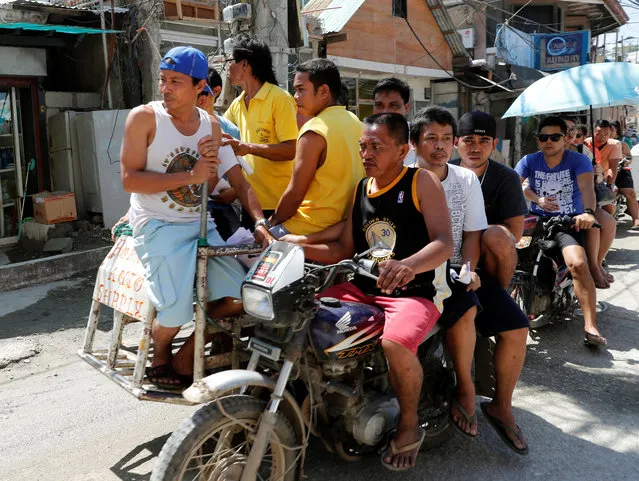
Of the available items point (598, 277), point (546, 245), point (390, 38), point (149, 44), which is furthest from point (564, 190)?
point (390, 38)

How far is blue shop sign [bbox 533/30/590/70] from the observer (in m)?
19.3

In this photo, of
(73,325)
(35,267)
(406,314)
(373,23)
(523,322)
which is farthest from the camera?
(373,23)

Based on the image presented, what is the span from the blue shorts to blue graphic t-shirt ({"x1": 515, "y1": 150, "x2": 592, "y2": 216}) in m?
3.92

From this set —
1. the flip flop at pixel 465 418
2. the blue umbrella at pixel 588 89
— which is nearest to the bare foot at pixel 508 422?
the flip flop at pixel 465 418

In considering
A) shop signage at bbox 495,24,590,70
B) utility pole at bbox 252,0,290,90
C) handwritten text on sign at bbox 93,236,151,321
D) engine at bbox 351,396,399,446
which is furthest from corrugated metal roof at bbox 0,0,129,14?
shop signage at bbox 495,24,590,70

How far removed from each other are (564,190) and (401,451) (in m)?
3.89

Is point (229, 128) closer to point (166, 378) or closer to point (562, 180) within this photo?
point (166, 378)

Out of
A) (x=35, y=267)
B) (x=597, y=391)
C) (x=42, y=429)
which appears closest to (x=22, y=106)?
(x=35, y=267)

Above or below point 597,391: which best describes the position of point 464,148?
above

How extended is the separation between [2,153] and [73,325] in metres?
4.30

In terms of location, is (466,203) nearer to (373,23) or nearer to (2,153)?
(2,153)

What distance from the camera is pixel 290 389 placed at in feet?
9.53

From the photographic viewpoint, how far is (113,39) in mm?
9250

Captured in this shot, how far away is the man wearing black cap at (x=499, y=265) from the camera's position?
3.44 m
